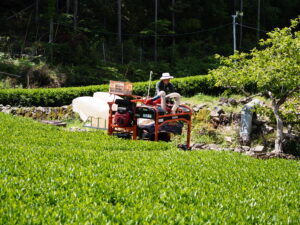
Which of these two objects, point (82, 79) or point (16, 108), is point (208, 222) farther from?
point (82, 79)

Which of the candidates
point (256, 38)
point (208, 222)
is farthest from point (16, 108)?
point (256, 38)

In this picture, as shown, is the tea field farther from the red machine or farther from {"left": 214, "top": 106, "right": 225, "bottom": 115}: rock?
{"left": 214, "top": 106, "right": 225, "bottom": 115}: rock

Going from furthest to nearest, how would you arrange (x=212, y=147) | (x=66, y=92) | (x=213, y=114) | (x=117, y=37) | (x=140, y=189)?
(x=117, y=37), (x=66, y=92), (x=213, y=114), (x=212, y=147), (x=140, y=189)

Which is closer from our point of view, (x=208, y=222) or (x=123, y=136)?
(x=208, y=222)

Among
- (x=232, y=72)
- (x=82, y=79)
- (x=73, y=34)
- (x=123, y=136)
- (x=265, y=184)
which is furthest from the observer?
(x=73, y=34)

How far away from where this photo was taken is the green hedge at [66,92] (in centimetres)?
1532

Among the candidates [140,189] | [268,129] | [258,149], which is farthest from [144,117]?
[140,189]

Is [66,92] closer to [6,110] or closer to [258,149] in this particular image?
[6,110]

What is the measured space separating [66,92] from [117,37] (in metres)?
14.3

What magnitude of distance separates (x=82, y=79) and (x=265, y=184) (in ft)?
56.7

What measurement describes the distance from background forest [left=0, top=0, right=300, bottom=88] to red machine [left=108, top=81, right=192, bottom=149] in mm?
11590

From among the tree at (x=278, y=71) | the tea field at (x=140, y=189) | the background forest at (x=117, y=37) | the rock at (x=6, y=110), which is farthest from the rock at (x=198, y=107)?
the background forest at (x=117, y=37)

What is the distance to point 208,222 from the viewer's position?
10.9ft

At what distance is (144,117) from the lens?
8758 mm
